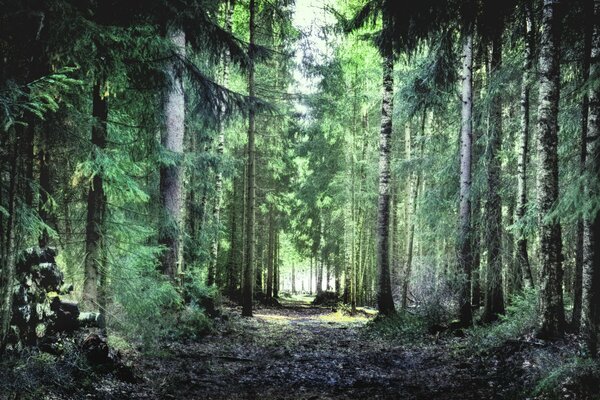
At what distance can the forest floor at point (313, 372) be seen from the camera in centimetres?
610

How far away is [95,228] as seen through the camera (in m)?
7.15

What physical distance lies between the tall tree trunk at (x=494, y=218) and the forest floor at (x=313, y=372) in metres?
1.76

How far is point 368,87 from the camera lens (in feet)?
76.1

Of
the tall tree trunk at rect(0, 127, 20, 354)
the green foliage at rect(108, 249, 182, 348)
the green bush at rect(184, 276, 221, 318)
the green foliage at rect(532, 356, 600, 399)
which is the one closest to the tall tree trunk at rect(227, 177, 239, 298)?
the green bush at rect(184, 276, 221, 318)

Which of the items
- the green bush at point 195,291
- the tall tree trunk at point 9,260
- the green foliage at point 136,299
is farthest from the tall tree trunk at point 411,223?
the tall tree trunk at point 9,260

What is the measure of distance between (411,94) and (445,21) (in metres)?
7.01

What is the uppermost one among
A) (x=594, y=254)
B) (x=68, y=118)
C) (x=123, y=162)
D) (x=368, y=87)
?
(x=368, y=87)

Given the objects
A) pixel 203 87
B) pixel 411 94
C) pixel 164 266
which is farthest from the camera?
pixel 411 94

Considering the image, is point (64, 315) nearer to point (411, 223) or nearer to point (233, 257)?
point (411, 223)

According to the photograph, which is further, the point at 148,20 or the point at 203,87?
the point at 203,87

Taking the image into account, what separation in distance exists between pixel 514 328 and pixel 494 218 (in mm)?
3799

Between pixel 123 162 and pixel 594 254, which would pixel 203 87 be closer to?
pixel 123 162

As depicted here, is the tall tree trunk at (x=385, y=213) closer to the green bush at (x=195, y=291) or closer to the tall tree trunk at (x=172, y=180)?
the green bush at (x=195, y=291)

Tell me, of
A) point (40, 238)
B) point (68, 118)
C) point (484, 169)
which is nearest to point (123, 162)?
point (68, 118)
